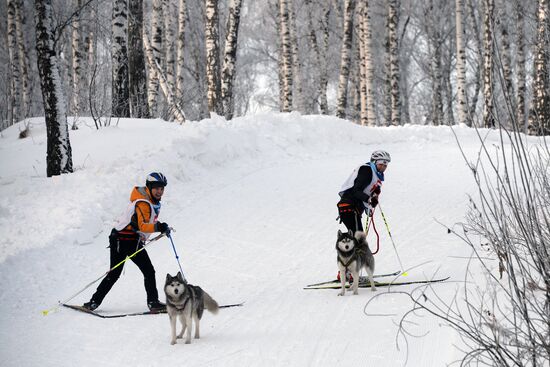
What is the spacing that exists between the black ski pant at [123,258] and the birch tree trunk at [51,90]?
17.4ft

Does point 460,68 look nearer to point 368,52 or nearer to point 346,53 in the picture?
point 368,52

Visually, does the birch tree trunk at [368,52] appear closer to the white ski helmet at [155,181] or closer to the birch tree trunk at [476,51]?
the birch tree trunk at [476,51]

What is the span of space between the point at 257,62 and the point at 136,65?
2215 cm

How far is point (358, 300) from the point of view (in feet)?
25.5

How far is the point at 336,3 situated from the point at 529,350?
97.5 ft

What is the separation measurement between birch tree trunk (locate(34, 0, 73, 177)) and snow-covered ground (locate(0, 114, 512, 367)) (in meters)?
0.52

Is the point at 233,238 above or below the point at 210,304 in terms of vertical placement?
above

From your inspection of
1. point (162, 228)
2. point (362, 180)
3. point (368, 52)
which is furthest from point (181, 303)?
point (368, 52)

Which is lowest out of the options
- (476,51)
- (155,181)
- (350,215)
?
(350,215)

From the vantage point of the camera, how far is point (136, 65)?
1700 cm

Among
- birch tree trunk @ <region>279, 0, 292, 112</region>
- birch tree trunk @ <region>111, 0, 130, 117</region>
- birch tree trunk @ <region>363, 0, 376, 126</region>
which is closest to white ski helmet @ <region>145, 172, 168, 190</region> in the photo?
birch tree trunk @ <region>111, 0, 130, 117</region>

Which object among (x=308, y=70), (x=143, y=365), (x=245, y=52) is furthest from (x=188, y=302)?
(x=245, y=52)

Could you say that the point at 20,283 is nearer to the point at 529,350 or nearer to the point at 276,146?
the point at 529,350

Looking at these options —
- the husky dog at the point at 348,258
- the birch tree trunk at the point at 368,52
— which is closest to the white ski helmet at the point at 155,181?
the husky dog at the point at 348,258
